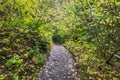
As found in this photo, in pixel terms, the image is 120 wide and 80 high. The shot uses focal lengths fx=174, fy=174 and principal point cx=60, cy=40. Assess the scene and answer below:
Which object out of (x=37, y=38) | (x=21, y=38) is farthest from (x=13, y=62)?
(x=37, y=38)

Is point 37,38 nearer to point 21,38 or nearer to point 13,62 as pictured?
point 21,38

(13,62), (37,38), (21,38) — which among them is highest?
(21,38)

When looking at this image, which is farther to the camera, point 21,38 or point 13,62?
Result: point 21,38

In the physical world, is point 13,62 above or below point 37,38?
above

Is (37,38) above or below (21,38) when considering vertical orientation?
below

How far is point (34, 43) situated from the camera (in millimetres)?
14422

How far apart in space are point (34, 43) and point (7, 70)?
5307mm

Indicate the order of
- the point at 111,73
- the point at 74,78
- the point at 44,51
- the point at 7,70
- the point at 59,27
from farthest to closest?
the point at 59,27
the point at 44,51
the point at 111,73
the point at 74,78
the point at 7,70

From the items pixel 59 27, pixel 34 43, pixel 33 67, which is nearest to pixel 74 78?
pixel 33 67

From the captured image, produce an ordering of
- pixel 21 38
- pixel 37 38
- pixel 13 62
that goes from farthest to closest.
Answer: pixel 37 38 < pixel 21 38 < pixel 13 62

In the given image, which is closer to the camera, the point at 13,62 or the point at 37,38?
the point at 13,62

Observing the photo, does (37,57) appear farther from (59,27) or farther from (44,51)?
(59,27)

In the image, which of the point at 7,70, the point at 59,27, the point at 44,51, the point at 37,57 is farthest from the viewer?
the point at 59,27

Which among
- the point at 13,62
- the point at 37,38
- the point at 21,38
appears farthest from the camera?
Result: the point at 37,38
